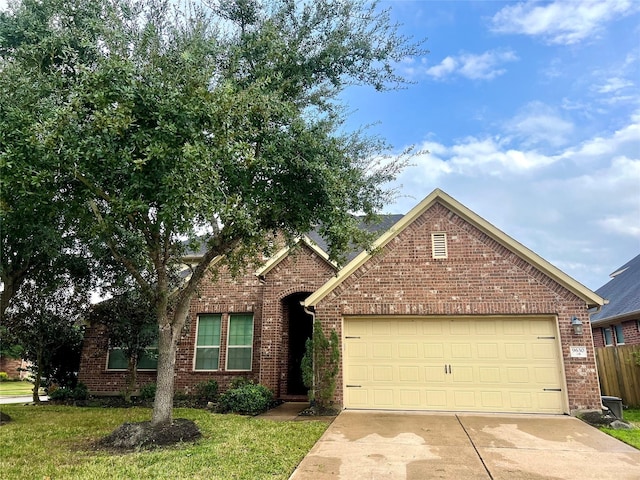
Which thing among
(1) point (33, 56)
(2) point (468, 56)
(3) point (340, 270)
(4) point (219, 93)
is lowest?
(3) point (340, 270)

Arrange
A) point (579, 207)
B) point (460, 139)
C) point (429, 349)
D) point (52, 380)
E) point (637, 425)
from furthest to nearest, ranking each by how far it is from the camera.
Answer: point (579, 207) < point (460, 139) < point (52, 380) < point (429, 349) < point (637, 425)

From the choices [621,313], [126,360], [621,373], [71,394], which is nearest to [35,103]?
[126,360]

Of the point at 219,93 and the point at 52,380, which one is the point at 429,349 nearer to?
the point at 219,93

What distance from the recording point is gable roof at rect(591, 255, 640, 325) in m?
15.6

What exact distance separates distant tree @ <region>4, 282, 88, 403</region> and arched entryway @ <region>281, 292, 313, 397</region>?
6689mm

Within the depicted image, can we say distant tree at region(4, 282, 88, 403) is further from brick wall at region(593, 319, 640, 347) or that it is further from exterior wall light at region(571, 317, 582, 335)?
brick wall at region(593, 319, 640, 347)

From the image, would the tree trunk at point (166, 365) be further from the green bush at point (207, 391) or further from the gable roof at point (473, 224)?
the green bush at point (207, 391)

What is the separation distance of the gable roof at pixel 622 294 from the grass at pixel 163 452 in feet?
36.4

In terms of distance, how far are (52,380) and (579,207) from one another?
26.9m

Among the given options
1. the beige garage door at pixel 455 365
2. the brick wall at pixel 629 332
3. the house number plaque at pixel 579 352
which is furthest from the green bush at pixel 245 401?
the brick wall at pixel 629 332

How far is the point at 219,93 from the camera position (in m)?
6.98

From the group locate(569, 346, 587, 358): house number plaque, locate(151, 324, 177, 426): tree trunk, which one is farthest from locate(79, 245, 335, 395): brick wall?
locate(569, 346, 587, 358): house number plaque

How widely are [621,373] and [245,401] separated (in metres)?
10.9

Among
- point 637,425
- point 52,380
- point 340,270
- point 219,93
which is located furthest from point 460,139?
point 52,380
